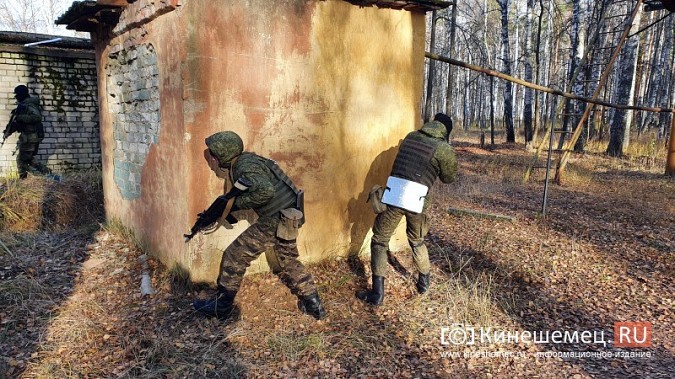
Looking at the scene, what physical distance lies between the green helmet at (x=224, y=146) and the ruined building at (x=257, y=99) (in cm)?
48

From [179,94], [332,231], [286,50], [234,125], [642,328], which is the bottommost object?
[642,328]

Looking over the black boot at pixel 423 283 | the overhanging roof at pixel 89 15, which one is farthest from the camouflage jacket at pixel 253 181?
the overhanging roof at pixel 89 15

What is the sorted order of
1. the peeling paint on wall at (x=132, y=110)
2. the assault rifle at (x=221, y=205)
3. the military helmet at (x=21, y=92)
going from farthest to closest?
1. the military helmet at (x=21, y=92)
2. the peeling paint on wall at (x=132, y=110)
3. the assault rifle at (x=221, y=205)

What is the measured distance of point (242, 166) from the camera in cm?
342

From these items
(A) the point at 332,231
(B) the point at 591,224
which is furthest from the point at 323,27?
(B) the point at 591,224

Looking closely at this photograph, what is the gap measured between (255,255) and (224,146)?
937mm

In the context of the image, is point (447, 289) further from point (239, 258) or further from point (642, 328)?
point (239, 258)

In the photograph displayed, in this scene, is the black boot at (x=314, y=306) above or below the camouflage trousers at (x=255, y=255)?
below

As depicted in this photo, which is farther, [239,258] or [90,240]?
[90,240]

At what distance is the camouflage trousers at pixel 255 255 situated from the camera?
3588 millimetres

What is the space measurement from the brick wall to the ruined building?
13.5 feet

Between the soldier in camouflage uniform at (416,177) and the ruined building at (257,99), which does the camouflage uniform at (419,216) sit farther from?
the ruined building at (257,99)

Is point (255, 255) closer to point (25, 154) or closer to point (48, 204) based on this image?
point (48, 204)

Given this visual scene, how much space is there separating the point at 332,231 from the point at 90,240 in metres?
3.18
